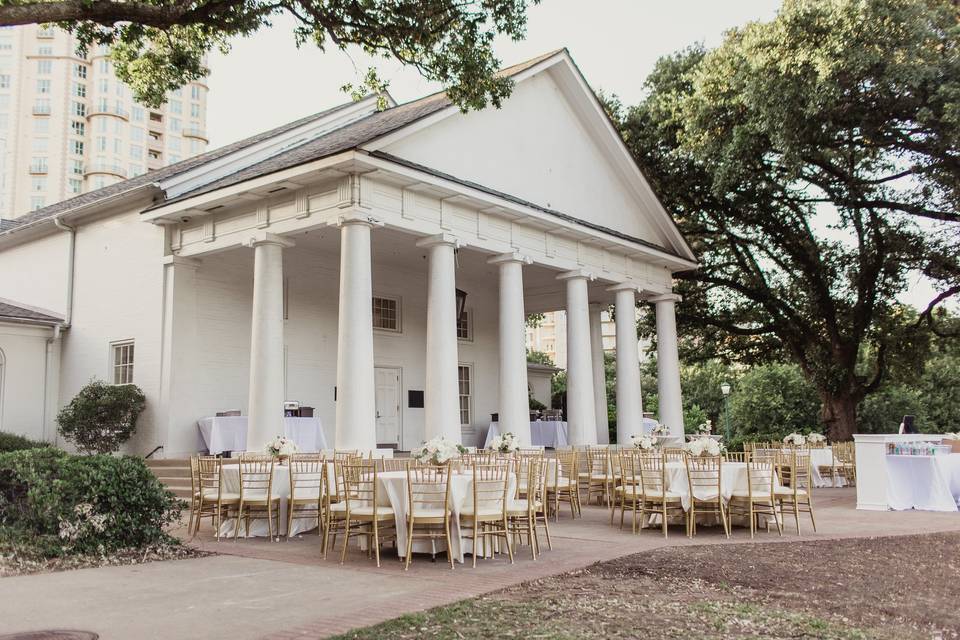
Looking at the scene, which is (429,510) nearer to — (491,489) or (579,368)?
(491,489)

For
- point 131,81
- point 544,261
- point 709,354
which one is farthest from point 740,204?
point 131,81

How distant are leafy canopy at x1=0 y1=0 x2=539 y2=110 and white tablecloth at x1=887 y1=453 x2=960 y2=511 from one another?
1010 cm

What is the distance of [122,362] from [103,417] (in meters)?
2.37

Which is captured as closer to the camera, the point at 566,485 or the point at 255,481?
the point at 255,481

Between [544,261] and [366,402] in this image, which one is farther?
[544,261]

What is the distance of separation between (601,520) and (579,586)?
20.1 feet

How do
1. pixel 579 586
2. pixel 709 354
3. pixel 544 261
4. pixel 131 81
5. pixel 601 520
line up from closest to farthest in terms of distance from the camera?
pixel 579 586 → pixel 131 81 → pixel 601 520 → pixel 544 261 → pixel 709 354

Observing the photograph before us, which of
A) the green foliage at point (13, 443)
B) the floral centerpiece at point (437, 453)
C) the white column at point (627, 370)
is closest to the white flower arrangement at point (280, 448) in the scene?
the floral centerpiece at point (437, 453)

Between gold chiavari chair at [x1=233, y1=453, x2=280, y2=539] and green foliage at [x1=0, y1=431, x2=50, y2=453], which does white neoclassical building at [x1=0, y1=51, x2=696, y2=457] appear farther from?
gold chiavari chair at [x1=233, y1=453, x2=280, y2=539]

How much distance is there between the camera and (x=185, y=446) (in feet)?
59.5

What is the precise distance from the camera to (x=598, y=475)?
16141mm

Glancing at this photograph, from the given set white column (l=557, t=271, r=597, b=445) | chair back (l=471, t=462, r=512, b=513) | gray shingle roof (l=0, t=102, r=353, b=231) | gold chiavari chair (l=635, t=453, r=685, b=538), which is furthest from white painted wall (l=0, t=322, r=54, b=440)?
gold chiavari chair (l=635, t=453, r=685, b=538)

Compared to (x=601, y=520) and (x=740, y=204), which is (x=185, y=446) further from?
(x=740, y=204)

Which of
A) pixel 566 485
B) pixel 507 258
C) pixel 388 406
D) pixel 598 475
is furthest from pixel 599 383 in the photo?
pixel 566 485
